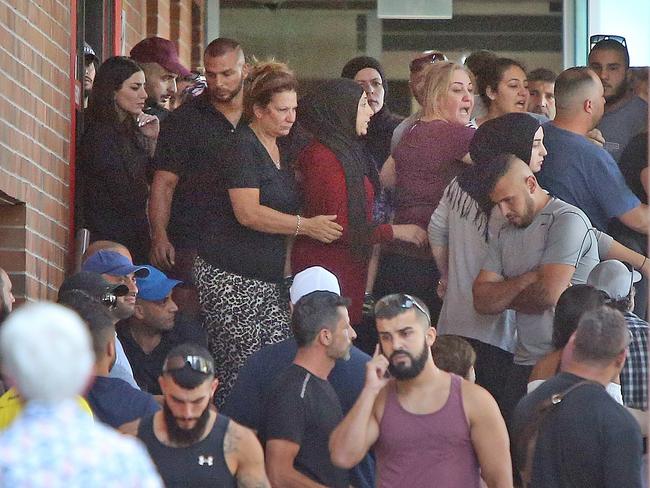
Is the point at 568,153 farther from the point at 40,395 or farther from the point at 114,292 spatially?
the point at 40,395

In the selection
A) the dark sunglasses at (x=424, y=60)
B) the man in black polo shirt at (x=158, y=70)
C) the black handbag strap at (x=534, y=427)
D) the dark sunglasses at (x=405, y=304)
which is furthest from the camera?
the man in black polo shirt at (x=158, y=70)

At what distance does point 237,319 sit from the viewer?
354 inches

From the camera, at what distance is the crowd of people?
702 centimetres

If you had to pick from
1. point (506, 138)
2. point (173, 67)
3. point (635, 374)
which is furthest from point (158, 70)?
point (635, 374)

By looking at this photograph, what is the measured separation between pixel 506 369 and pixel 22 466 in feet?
15.8

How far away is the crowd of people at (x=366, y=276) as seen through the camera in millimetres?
7023

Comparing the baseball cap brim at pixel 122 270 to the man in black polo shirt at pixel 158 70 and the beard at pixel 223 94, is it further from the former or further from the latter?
the man in black polo shirt at pixel 158 70

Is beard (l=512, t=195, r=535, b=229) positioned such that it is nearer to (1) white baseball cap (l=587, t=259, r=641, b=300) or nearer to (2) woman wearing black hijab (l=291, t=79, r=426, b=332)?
(1) white baseball cap (l=587, t=259, r=641, b=300)

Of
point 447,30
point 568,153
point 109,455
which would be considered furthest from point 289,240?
point 447,30

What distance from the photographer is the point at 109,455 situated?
454 cm

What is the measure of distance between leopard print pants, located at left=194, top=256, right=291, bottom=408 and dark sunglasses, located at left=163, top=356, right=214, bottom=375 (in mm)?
1879

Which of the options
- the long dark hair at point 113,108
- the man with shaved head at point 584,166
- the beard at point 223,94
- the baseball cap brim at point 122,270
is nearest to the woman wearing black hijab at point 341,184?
the beard at point 223,94

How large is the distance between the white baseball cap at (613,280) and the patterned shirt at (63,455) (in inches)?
175

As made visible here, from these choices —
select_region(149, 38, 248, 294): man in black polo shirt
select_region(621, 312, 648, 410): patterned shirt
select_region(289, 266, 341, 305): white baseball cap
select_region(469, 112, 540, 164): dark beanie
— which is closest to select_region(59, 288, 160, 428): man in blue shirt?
select_region(289, 266, 341, 305): white baseball cap
